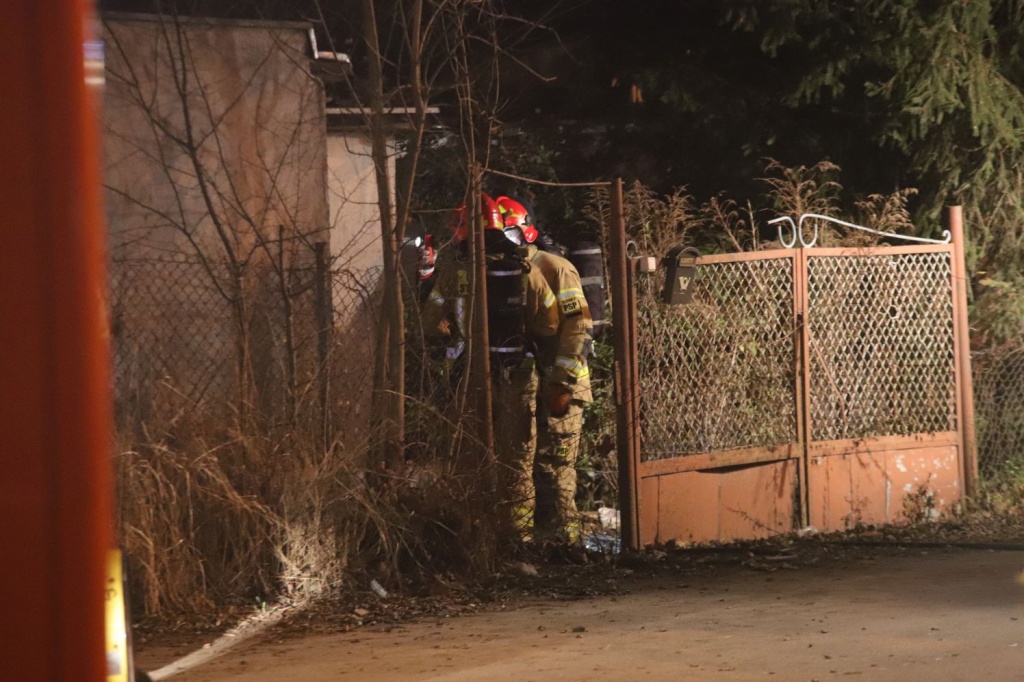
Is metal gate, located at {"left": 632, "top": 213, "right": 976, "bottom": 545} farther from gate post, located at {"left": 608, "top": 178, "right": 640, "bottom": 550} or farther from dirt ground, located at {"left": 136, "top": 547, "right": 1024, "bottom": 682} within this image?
dirt ground, located at {"left": 136, "top": 547, "right": 1024, "bottom": 682}

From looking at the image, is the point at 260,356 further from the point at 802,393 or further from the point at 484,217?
the point at 802,393

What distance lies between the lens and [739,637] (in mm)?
5746

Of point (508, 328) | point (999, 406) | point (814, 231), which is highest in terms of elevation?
point (814, 231)

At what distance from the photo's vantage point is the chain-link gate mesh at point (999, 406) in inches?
379

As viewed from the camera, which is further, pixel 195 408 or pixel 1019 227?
pixel 1019 227

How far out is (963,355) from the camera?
909cm

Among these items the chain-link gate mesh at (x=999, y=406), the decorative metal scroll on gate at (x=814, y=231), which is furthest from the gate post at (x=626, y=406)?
the chain-link gate mesh at (x=999, y=406)

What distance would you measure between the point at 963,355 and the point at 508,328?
11.4 ft

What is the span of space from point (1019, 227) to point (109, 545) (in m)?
10.2

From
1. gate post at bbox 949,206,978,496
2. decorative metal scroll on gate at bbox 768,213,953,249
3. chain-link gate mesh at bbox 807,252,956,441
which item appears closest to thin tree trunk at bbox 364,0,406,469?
decorative metal scroll on gate at bbox 768,213,953,249

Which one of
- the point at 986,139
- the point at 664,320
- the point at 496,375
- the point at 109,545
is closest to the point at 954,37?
the point at 986,139

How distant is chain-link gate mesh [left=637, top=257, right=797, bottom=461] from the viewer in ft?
25.7

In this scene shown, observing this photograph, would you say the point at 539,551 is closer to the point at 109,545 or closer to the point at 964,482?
the point at 964,482

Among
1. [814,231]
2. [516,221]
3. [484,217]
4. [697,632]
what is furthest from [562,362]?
[697,632]
